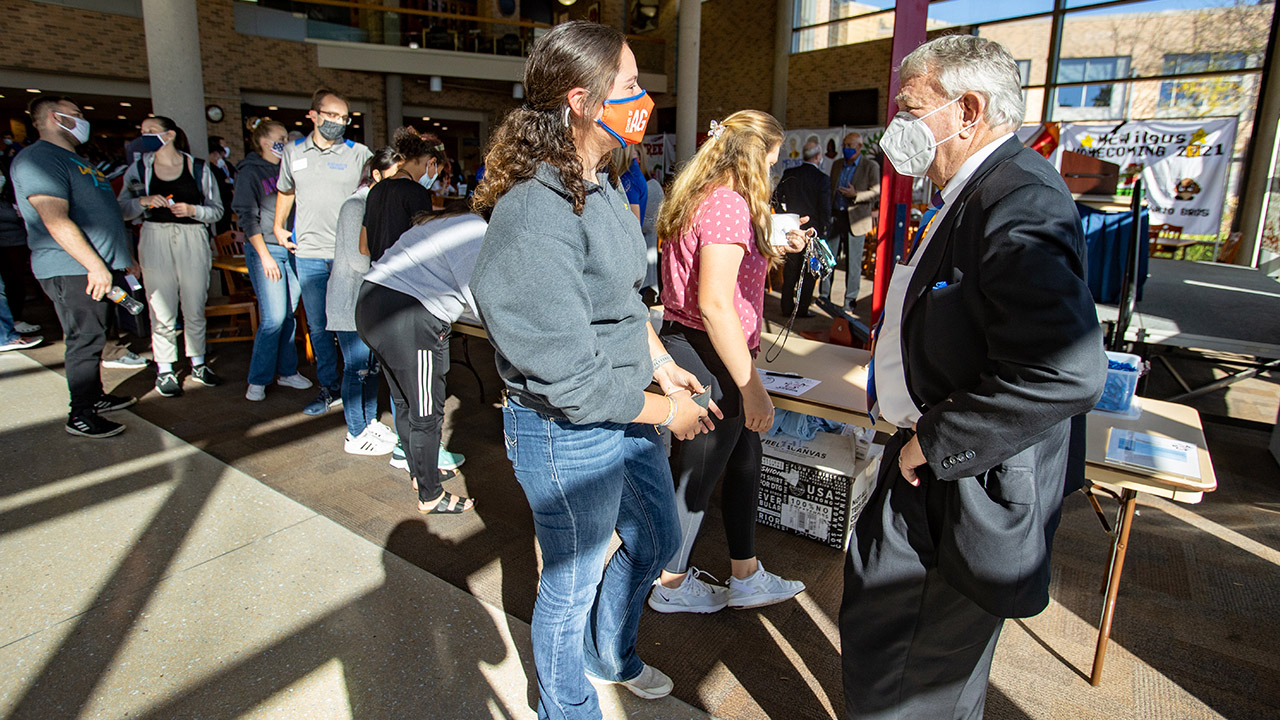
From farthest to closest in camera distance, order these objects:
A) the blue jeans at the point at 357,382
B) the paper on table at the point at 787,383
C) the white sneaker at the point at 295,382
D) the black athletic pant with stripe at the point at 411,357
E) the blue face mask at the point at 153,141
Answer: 1. the white sneaker at the point at 295,382
2. the blue face mask at the point at 153,141
3. the blue jeans at the point at 357,382
4. the black athletic pant with stripe at the point at 411,357
5. the paper on table at the point at 787,383

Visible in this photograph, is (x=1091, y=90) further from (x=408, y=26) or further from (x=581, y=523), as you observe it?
(x=581, y=523)

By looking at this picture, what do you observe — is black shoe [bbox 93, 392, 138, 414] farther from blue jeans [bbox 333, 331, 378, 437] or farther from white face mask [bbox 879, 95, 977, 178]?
white face mask [bbox 879, 95, 977, 178]

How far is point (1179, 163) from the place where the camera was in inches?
444

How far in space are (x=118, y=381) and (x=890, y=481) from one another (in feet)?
18.0

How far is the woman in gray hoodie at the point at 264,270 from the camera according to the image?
454cm

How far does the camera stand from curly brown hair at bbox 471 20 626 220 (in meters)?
1.35

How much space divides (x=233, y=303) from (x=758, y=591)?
504 cm

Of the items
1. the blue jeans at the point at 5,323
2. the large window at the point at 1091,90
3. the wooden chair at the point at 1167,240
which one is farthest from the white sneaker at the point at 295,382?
the large window at the point at 1091,90

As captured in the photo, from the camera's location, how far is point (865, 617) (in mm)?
1495

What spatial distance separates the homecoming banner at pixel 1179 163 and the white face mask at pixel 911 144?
455 inches

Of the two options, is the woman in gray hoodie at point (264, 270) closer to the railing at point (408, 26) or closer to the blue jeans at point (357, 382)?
the blue jeans at point (357, 382)

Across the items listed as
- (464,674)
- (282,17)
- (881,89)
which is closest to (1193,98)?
(881,89)

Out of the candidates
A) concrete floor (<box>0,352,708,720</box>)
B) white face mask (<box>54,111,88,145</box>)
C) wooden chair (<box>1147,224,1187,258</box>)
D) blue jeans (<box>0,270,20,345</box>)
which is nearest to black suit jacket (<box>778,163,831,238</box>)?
white face mask (<box>54,111,88,145</box>)

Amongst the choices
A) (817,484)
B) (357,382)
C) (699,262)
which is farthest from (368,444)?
(699,262)
